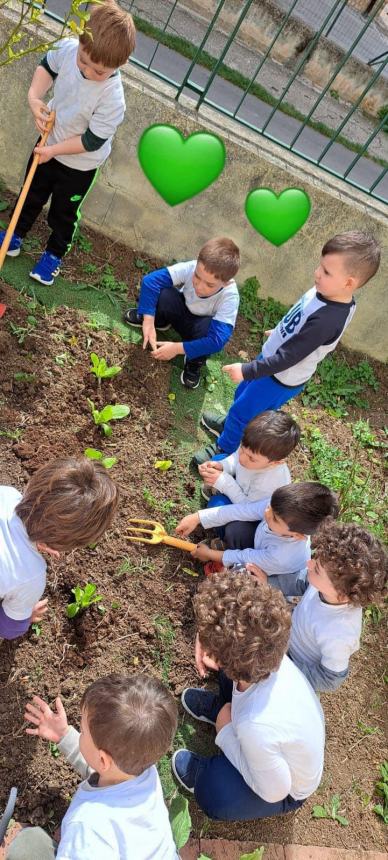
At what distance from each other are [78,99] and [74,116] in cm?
8

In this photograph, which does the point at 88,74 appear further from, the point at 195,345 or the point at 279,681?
Answer: the point at 279,681

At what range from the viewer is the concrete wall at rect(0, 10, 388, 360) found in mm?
4031

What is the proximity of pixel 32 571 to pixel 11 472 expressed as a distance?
3.22 feet

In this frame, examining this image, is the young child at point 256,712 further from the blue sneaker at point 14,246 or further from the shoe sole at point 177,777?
the blue sneaker at point 14,246

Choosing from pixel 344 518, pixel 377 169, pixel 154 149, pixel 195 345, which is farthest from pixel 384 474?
pixel 377 169

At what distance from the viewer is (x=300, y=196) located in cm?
436

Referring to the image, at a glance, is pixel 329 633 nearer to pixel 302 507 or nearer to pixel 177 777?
pixel 302 507

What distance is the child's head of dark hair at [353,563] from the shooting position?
2602 mm

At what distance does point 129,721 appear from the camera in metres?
1.97

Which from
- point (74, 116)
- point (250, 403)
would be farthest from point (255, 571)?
point (74, 116)

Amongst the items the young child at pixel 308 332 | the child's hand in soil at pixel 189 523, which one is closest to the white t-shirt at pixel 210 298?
the young child at pixel 308 332

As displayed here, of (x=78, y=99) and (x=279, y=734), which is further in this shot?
(x=78, y=99)

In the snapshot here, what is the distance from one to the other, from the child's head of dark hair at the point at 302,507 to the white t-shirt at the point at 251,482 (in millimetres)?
360

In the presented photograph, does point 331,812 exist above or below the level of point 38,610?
below
